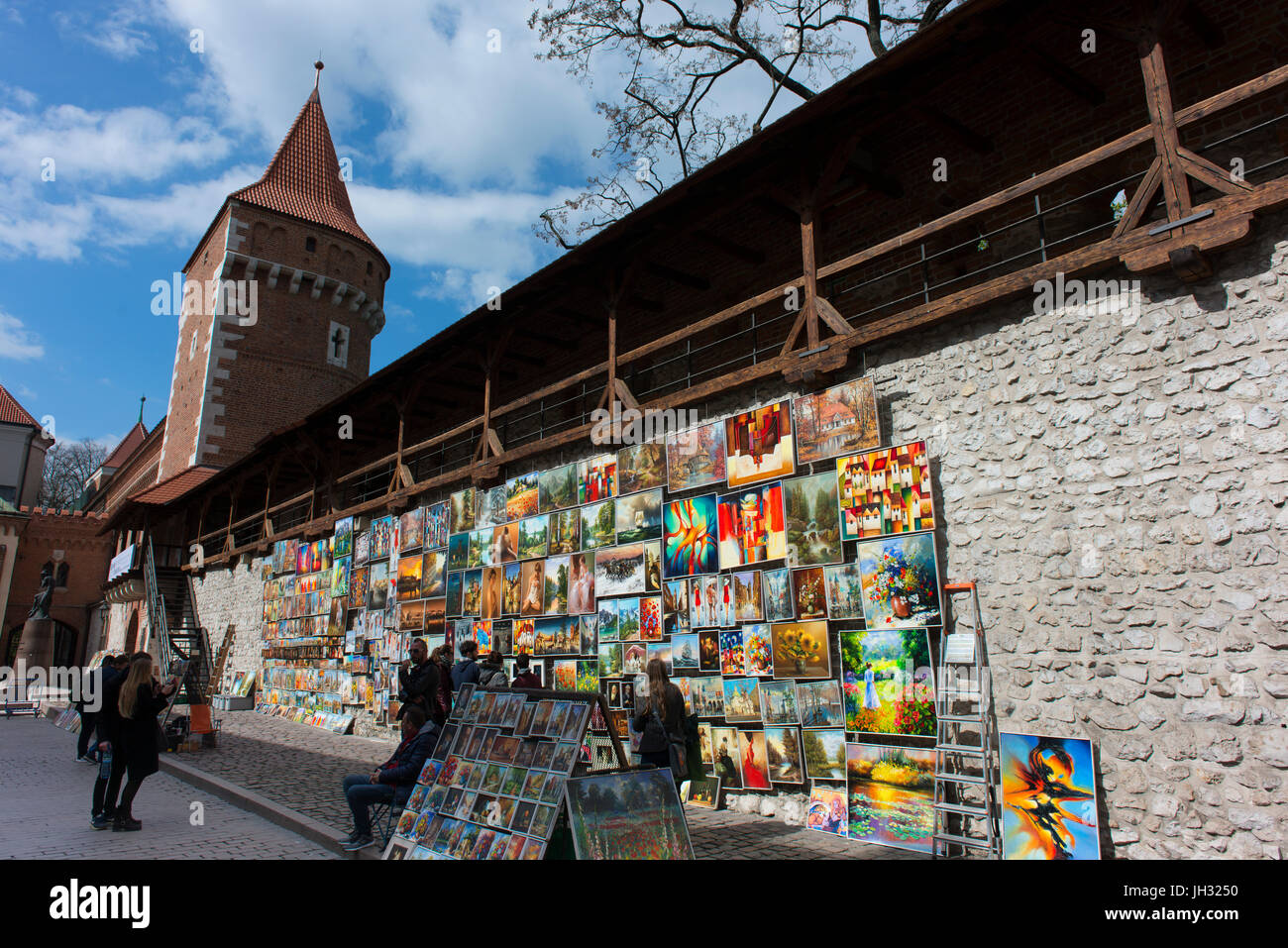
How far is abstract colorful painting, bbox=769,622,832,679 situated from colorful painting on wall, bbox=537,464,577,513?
363 centimetres

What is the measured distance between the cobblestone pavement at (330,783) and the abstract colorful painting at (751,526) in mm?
2345

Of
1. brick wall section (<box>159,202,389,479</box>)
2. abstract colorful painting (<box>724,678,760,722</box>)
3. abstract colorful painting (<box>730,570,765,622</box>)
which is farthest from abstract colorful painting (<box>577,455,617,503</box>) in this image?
brick wall section (<box>159,202,389,479</box>)

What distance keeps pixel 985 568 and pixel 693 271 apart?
7060mm

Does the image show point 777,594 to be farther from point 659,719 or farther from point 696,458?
point 696,458

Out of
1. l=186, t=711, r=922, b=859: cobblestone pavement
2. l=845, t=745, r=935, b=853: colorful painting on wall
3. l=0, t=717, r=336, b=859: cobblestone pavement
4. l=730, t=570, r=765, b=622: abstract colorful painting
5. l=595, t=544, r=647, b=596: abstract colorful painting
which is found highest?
l=595, t=544, r=647, b=596: abstract colorful painting

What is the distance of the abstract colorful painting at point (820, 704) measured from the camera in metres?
6.73

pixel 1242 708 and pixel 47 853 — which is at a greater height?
pixel 1242 708

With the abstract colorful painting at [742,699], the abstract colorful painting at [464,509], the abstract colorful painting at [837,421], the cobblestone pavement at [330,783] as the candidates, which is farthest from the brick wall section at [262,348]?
the abstract colorful painting at [837,421]

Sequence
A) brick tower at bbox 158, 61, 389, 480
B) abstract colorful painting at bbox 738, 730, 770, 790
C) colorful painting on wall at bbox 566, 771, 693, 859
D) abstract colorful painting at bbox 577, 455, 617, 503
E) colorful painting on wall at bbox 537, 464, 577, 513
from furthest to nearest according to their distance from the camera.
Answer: brick tower at bbox 158, 61, 389, 480 → colorful painting on wall at bbox 537, 464, 577, 513 → abstract colorful painting at bbox 577, 455, 617, 503 → abstract colorful painting at bbox 738, 730, 770, 790 → colorful painting on wall at bbox 566, 771, 693, 859

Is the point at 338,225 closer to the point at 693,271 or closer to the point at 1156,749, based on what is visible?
the point at 693,271

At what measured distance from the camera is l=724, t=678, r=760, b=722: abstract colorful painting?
743 cm

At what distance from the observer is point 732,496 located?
26.3 ft

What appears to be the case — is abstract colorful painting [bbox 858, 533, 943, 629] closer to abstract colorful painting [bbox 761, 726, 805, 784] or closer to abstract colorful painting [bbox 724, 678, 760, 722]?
abstract colorful painting [bbox 761, 726, 805, 784]
